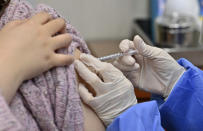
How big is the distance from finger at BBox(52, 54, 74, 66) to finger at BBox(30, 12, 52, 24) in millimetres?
84

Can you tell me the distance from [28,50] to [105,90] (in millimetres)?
211

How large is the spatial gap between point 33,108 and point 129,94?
0.79 ft

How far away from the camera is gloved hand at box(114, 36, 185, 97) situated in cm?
78

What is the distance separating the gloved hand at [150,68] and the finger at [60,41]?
0.20 m

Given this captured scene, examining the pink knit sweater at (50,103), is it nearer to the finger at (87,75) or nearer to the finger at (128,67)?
the finger at (87,75)

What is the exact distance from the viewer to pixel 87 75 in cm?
67

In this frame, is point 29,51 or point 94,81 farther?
point 94,81

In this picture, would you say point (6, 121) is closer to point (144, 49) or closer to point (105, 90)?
point (105, 90)

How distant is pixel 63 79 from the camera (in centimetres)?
60

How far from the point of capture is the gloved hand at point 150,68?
0.78 metres

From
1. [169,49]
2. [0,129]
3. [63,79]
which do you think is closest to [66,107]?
[63,79]

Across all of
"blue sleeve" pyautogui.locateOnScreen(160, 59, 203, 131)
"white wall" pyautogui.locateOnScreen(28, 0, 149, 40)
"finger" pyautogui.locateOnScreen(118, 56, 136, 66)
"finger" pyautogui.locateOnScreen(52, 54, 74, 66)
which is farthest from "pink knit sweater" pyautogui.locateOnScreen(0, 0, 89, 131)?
"white wall" pyautogui.locateOnScreen(28, 0, 149, 40)

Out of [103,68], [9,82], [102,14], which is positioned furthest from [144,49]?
[102,14]

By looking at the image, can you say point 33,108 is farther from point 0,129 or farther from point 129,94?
point 129,94
